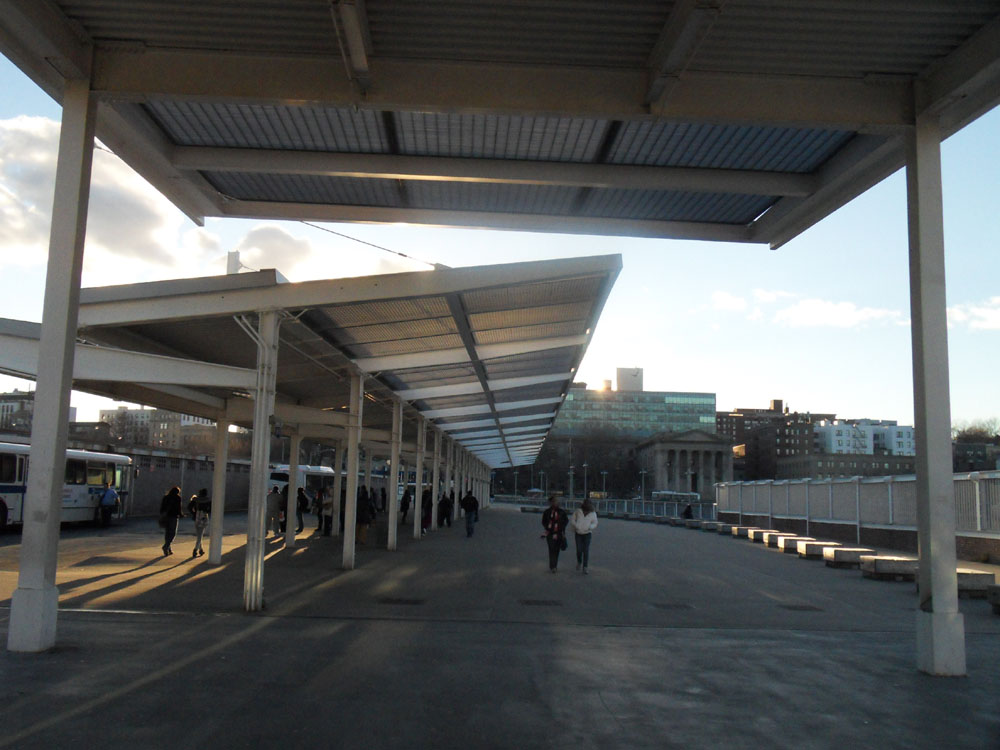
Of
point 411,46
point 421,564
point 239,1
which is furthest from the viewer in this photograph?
point 421,564

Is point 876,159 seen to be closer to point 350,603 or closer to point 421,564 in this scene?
point 350,603

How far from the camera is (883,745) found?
606 cm

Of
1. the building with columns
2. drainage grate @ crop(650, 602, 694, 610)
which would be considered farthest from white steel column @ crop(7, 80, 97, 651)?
the building with columns

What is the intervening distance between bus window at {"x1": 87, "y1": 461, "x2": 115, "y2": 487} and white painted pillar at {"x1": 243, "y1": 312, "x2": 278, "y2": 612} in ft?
79.9

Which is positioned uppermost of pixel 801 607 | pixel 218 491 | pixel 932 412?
pixel 932 412

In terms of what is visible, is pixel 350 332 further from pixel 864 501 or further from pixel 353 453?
pixel 864 501

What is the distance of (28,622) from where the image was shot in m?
8.49

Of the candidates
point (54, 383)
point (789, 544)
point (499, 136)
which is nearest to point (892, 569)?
point (789, 544)

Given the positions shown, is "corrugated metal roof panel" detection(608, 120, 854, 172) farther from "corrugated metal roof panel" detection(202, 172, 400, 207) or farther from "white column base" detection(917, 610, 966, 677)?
"white column base" detection(917, 610, 966, 677)

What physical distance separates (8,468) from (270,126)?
22.3 m

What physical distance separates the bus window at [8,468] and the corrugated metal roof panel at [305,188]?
19.3 metres


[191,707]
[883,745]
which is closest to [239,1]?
[191,707]

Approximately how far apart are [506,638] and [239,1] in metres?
7.66

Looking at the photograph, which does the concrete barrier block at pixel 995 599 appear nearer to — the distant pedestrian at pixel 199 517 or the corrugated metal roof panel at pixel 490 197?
the corrugated metal roof panel at pixel 490 197
